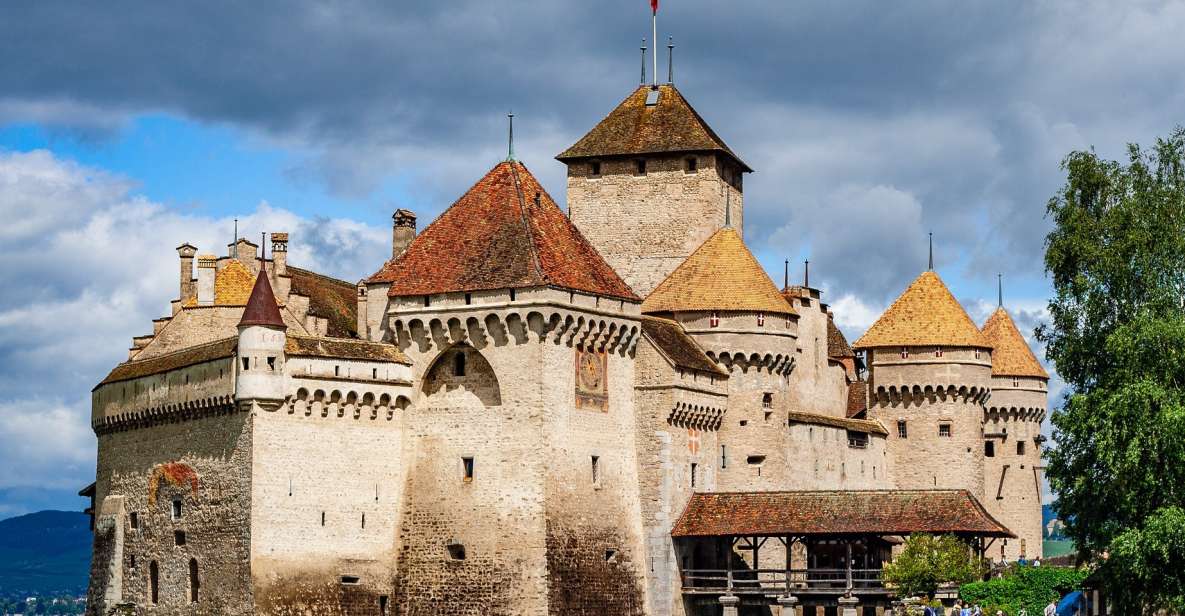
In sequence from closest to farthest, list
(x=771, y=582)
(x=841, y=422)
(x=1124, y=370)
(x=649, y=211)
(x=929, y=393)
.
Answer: (x=1124, y=370) < (x=771, y=582) < (x=649, y=211) < (x=841, y=422) < (x=929, y=393)

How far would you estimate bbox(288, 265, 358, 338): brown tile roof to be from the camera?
6269 cm

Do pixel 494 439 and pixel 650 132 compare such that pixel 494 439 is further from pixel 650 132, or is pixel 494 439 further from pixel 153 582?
pixel 650 132

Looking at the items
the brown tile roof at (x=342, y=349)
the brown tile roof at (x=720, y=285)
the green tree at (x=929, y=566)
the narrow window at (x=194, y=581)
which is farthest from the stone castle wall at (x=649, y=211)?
the narrow window at (x=194, y=581)

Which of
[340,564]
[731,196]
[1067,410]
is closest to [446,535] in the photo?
[340,564]

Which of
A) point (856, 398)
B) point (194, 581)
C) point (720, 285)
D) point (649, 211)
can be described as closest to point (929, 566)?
point (720, 285)

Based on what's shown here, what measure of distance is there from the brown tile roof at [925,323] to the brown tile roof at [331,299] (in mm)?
22389

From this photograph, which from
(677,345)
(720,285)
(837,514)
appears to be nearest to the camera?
(837,514)

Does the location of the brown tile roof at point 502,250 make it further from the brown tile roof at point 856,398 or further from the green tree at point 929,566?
the brown tile roof at point 856,398

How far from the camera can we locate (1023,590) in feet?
189

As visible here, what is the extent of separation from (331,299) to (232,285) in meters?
4.21

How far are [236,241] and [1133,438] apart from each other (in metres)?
29.2

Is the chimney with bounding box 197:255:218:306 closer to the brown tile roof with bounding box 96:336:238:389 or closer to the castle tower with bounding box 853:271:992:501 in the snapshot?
the brown tile roof with bounding box 96:336:238:389

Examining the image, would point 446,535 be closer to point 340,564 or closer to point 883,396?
point 340,564

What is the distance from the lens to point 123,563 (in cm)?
6056
